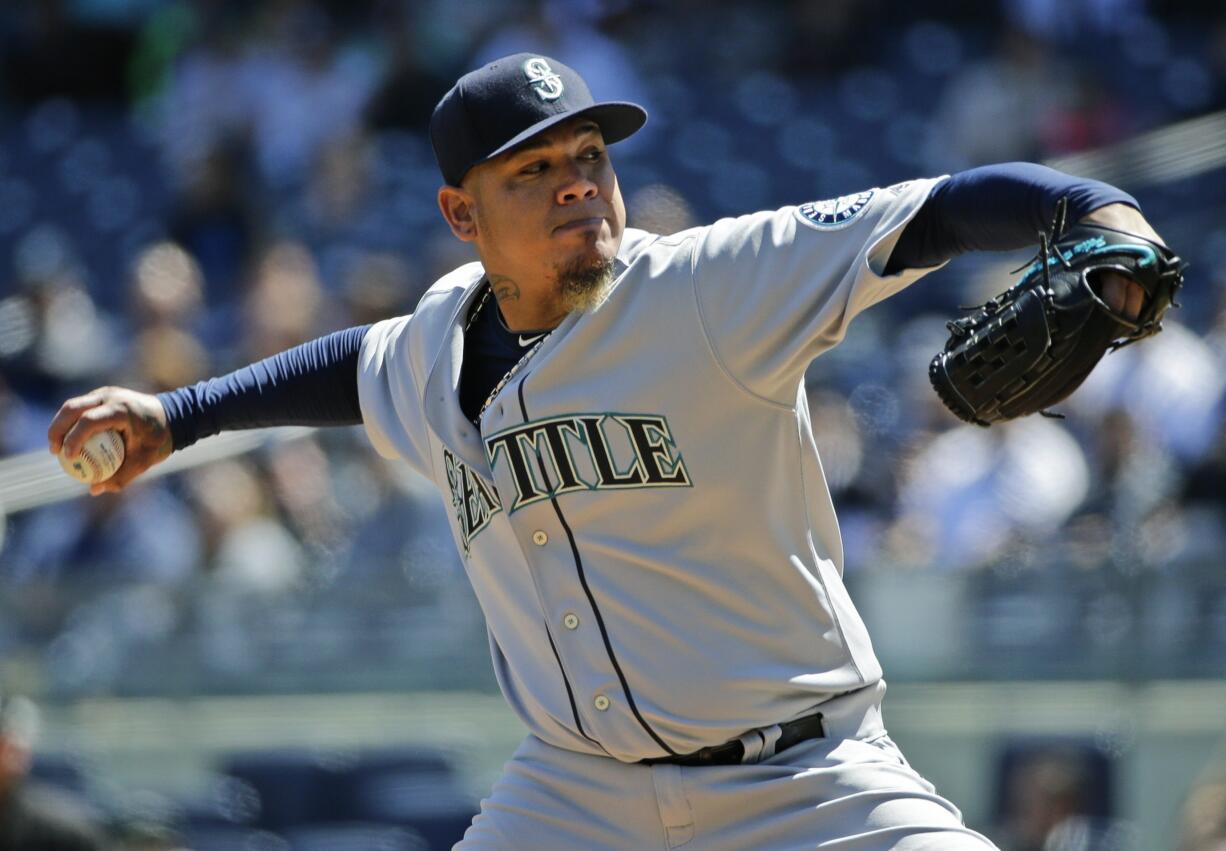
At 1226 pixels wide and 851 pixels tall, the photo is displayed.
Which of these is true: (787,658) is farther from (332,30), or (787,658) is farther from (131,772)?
(332,30)

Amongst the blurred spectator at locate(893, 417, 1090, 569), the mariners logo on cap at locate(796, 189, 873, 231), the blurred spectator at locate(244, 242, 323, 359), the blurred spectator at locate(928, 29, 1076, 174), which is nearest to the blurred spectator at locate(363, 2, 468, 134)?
the blurred spectator at locate(244, 242, 323, 359)

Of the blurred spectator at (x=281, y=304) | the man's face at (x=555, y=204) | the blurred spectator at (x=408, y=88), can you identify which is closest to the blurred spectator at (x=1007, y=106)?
the blurred spectator at (x=408, y=88)

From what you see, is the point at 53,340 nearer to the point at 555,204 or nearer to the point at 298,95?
the point at 298,95

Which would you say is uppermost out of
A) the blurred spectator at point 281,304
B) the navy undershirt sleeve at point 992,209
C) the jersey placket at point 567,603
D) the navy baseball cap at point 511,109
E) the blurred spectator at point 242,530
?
the blurred spectator at point 281,304

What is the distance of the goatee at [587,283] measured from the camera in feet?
8.39

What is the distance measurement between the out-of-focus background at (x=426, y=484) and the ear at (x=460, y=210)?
2.41 meters

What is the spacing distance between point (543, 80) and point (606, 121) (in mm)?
121

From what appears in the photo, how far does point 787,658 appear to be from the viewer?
8.15 ft

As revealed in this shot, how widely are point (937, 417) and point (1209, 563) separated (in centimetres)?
119

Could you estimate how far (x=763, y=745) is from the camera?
246 centimetres

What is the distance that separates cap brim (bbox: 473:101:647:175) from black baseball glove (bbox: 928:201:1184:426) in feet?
2.03

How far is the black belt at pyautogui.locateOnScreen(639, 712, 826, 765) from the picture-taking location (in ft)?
8.10

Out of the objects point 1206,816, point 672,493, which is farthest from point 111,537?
point 672,493

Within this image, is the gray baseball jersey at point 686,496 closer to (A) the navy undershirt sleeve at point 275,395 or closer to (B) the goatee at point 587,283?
(B) the goatee at point 587,283
